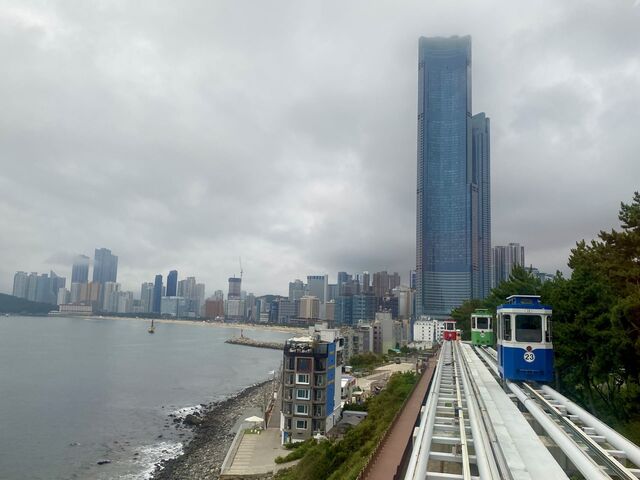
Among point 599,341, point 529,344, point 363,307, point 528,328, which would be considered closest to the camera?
point 529,344

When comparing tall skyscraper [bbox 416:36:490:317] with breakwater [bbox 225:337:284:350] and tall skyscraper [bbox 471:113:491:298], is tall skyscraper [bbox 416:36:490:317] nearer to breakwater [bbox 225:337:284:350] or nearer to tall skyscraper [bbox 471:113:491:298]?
tall skyscraper [bbox 471:113:491:298]

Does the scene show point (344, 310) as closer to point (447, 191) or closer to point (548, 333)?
point (447, 191)

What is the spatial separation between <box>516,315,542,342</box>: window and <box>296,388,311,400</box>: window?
2097 centimetres

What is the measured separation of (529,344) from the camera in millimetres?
→ 11625

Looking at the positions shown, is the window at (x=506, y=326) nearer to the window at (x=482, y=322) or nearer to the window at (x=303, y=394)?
the window at (x=482, y=322)

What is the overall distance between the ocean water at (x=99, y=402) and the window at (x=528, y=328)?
27344mm

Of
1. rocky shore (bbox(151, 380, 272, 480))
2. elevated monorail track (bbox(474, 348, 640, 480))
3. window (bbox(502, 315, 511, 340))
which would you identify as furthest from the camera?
rocky shore (bbox(151, 380, 272, 480))

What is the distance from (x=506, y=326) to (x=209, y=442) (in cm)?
3086

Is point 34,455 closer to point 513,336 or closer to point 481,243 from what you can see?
point 513,336

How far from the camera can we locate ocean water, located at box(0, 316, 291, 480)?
31.5 m

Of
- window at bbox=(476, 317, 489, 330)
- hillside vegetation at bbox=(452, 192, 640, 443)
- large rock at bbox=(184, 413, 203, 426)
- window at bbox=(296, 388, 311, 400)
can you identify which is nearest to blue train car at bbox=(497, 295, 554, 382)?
hillside vegetation at bbox=(452, 192, 640, 443)

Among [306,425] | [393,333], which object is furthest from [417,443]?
[393,333]

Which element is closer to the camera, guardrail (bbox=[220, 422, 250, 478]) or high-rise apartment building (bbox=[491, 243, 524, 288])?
guardrail (bbox=[220, 422, 250, 478])

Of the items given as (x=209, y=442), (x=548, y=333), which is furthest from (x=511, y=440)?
(x=209, y=442)
